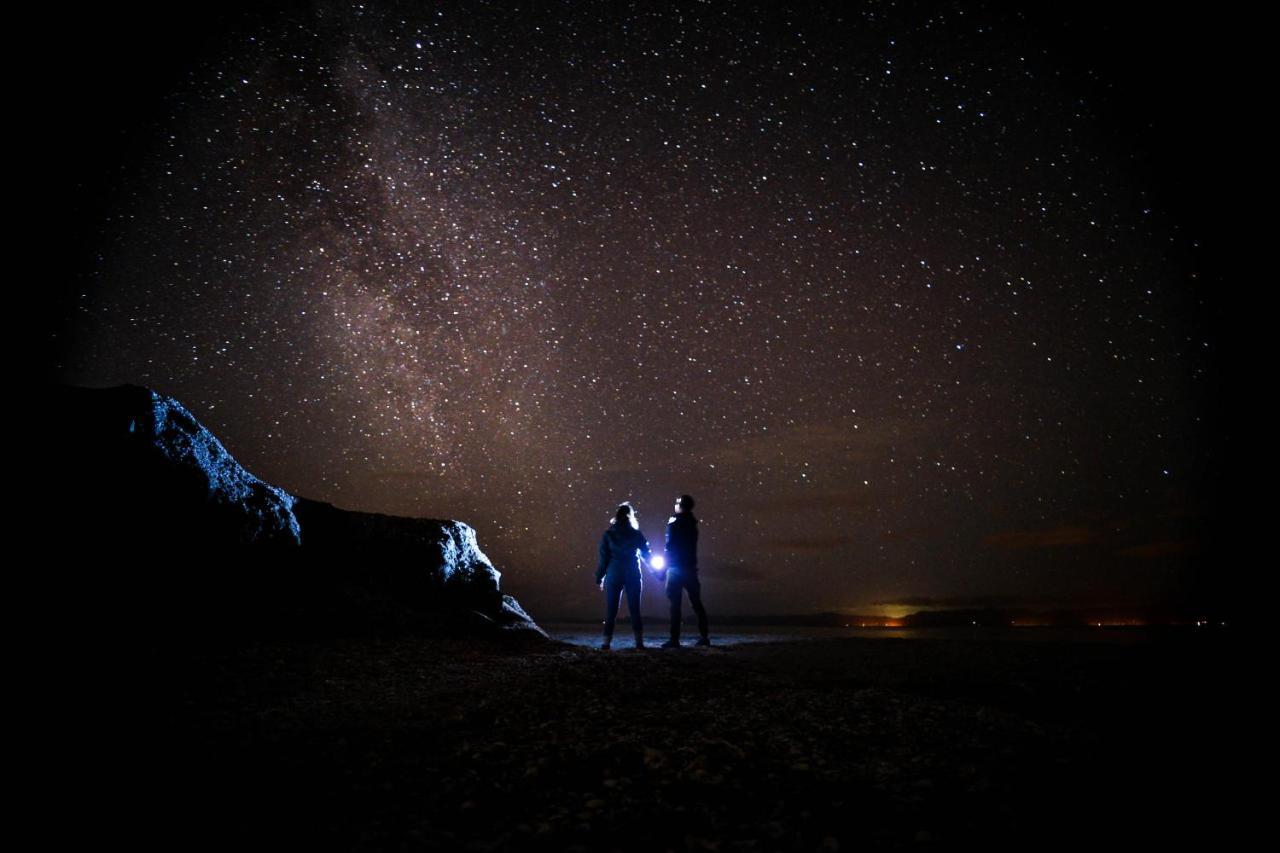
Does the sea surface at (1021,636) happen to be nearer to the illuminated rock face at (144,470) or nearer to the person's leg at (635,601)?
the person's leg at (635,601)

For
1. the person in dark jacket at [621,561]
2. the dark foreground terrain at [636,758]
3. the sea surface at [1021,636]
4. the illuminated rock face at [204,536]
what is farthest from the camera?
the person in dark jacket at [621,561]

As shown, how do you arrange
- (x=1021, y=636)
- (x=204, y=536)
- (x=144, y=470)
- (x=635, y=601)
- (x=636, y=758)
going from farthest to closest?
1. (x=1021, y=636)
2. (x=635, y=601)
3. (x=204, y=536)
4. (x=144, y=470)
5. (x=636, y=758)

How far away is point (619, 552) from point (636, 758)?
22.7 feet

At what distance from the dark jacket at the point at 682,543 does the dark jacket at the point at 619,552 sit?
2.27ft

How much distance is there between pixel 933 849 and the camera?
2.22 meters

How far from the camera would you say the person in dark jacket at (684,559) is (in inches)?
410

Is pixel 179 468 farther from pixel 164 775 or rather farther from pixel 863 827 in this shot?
pixel 863 827

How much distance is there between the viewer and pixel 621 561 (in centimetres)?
1016

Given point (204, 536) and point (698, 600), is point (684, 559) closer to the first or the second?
point (698, 600)

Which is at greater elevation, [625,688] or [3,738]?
[3,738]

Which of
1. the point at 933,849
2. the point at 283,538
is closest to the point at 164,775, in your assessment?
Result: the point at 933,849

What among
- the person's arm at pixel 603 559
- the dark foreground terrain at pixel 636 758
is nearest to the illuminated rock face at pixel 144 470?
the dark foreground terrain at pixel 636 758

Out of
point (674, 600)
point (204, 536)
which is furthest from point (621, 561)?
point (204, 536)

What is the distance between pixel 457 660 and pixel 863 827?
5696 millimetres
